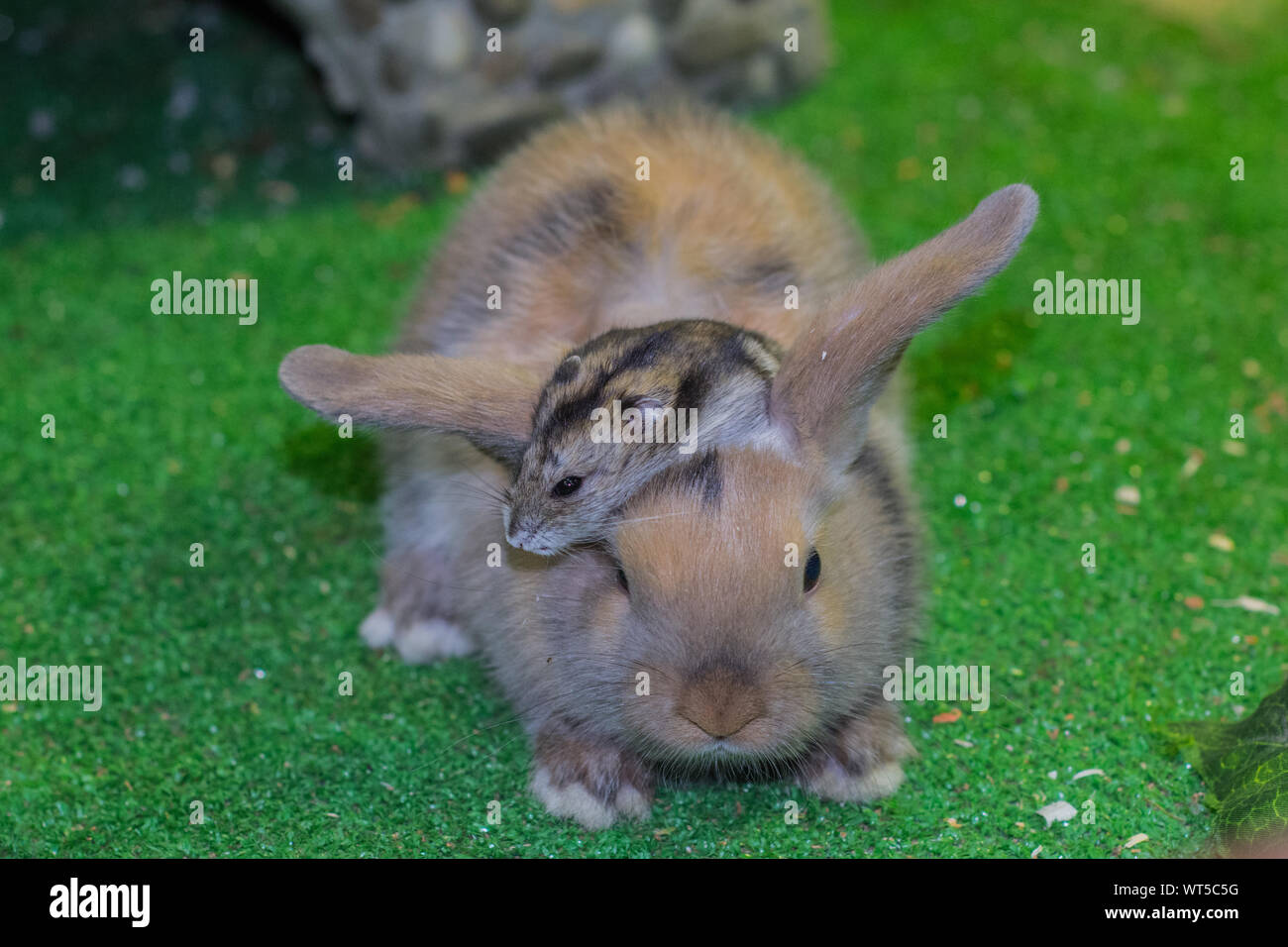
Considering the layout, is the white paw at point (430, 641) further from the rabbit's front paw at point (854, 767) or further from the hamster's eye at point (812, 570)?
the hamster's eye at point (812, 570)

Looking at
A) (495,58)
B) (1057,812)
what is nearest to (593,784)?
(1057,812)

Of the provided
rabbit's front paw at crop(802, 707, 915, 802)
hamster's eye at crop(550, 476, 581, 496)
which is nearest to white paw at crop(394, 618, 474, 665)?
rabbit's front paw at crop(802, 707, 915, 802)

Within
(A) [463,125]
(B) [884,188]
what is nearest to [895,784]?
(B) [884,188]

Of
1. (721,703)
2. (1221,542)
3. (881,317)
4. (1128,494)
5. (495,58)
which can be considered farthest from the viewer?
(495,58)

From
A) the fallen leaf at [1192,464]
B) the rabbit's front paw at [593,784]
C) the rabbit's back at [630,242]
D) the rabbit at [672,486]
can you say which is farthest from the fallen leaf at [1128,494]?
the rabbit's front paw at [593,784]

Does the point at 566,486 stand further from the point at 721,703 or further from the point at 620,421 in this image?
the point at 721,703

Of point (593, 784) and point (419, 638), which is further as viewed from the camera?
point (419, 638)

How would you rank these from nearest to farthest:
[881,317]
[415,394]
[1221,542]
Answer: [881,317] < [415,394] < [1221,542]

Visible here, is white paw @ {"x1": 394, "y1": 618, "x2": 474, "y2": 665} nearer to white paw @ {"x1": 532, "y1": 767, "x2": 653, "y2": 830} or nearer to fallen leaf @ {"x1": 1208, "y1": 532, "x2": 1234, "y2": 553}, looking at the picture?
white paw @ {"x1": 532, "y1": 767, "x2": 653, "y2": 830}
